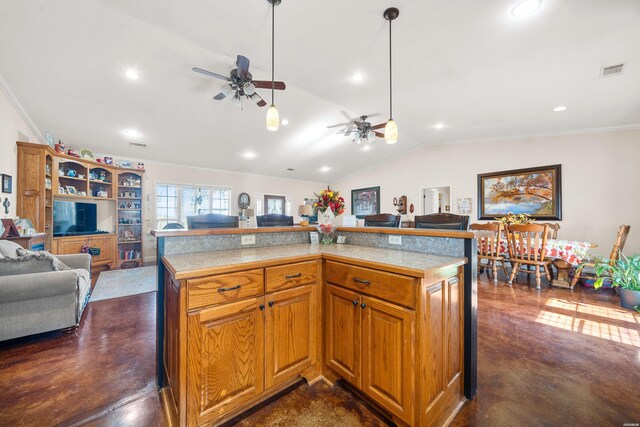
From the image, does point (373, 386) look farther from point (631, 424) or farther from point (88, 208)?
point (88, 208)

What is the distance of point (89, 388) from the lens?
5.24 ft

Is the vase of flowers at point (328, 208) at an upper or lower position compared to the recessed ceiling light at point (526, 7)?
lower

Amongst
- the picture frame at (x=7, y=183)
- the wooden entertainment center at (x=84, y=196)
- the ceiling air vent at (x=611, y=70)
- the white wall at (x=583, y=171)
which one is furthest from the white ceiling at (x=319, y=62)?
the picture frame at (x=7, y=183)

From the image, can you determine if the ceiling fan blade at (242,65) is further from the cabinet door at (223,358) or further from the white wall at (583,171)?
the white wall at (583,171)

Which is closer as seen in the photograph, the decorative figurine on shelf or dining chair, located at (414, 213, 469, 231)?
dining chair, located at (414, 213, 469, 231)

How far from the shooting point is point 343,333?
1.52m

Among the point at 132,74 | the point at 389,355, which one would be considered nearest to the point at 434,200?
the point at 389,355

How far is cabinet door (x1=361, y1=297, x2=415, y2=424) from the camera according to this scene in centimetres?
118

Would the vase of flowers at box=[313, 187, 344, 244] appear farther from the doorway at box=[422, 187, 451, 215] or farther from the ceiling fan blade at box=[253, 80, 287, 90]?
the doorway at box=[422, 187, 451, 215]

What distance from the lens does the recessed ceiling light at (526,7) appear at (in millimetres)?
1946

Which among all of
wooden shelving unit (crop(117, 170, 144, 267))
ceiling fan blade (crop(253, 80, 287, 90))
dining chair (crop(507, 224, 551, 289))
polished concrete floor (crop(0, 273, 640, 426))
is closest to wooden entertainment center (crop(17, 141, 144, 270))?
wooden shelving unit (crop(117, 170, 144, 267))

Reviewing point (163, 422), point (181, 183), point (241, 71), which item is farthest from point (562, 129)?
point (181, 183)

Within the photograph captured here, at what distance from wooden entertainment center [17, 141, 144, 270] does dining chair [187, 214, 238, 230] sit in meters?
3.54

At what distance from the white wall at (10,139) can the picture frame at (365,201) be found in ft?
23.2
